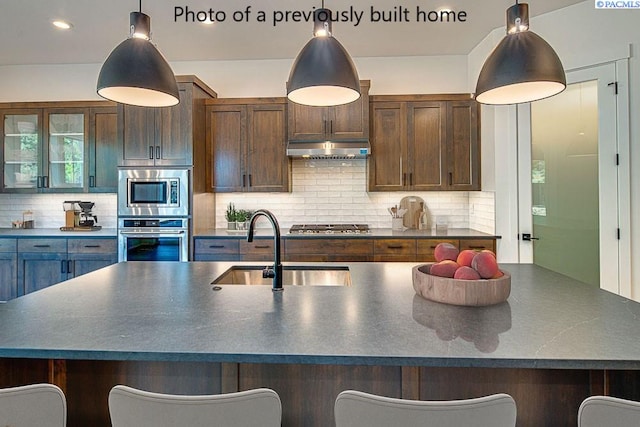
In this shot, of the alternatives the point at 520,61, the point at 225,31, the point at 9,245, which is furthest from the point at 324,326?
the point at 9,245

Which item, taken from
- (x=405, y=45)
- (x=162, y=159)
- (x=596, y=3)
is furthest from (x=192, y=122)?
(x=596, y=3)

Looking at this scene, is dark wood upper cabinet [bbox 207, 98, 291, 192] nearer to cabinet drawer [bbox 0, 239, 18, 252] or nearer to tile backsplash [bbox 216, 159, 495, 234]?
tile backsplash [bbox 216, 159, 495, 234]

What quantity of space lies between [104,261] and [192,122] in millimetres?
1638

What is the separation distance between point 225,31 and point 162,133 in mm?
1144

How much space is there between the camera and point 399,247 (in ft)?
12.3

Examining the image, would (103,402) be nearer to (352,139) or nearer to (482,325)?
(482,325)

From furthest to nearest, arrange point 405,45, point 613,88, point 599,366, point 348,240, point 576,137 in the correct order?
1. point 405,45
2. point 348,240
3. point 576,137
4. point 613,88
5. point 599,366

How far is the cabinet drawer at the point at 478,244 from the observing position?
3.70 m

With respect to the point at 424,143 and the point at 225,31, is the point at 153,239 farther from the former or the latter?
the point at 424,143

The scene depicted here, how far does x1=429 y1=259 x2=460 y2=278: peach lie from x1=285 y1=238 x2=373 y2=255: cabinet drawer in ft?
6.99

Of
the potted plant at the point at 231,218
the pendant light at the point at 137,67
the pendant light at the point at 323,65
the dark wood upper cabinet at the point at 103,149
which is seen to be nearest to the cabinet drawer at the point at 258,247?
the potted plant at the point at 231,218

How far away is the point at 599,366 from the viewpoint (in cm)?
101

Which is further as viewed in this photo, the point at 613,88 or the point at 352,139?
the point at 352,139

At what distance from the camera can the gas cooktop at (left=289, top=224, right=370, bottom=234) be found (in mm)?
3938
